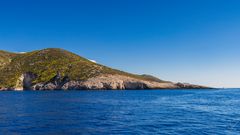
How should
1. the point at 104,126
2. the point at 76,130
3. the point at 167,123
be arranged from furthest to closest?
the point at 167,123
the point at 104,126
the point at 76,130

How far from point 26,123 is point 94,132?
1410cm

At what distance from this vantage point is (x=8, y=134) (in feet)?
122

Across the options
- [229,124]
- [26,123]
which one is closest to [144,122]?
[229,124]

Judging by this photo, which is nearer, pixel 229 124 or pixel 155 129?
pixel 155 129

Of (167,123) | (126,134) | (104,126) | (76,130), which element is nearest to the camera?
(126,134)

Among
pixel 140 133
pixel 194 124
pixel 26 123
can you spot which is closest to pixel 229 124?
pixel 194 124

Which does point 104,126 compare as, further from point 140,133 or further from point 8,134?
point 8,134

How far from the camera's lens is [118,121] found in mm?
48531

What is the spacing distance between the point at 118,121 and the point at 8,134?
18.3 meters

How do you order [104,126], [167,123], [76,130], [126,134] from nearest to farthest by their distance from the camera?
[126,134]
[76,130]
[104,126]
[167,123]

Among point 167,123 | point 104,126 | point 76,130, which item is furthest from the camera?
point 167,123

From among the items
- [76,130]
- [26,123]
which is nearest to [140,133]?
[76,130]

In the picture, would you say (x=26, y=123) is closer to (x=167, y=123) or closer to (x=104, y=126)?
(x=104, y=126)

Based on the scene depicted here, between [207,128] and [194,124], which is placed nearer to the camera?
[207,128]
